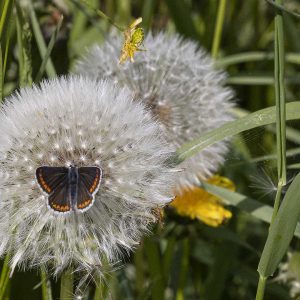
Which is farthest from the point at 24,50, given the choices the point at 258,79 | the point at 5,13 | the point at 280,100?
the point at 258,79

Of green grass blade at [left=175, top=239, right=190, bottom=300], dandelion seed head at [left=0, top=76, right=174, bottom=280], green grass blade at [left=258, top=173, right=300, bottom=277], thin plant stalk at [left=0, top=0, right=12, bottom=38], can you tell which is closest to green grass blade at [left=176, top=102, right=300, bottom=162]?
dandelion seed head at [left=0, top=76, right=174, bottom=280]

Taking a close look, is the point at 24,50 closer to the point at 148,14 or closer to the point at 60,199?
the point at 60,199

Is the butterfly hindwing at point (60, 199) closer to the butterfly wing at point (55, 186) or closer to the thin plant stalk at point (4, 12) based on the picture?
the butterfly wing at point (55, 186)

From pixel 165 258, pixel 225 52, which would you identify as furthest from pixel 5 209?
pixel 225 52

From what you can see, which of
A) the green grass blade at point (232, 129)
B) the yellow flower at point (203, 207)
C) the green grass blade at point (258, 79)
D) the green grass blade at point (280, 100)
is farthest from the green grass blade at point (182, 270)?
the green grass blade at point (280, 100)

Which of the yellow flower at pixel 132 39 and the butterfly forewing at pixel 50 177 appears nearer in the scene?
the butterfly forewing at pixel 50 177

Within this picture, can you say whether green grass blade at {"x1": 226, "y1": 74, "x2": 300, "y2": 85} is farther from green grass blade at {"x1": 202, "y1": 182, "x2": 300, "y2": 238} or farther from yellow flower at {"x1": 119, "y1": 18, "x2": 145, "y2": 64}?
yellow flower at {"x1": 119, "y1": 18, "x2": 145, "y2": 64}
